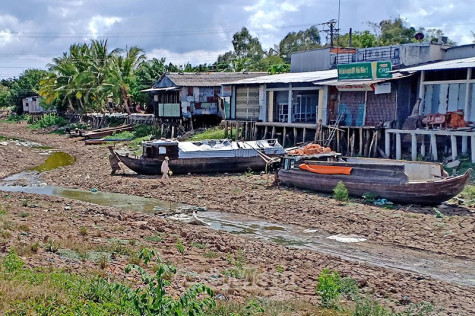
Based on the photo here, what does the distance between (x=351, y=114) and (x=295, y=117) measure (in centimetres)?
421

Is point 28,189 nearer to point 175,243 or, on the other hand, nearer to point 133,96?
point 175,243

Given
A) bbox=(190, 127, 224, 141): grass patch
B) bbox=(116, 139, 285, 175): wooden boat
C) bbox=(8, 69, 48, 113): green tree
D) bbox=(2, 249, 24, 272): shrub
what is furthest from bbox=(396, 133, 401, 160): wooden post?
bbox=(8, 69, 48, 113): green tree

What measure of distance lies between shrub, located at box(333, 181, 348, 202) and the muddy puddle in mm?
3388

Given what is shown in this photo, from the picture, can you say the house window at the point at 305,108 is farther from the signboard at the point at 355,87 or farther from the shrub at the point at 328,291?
the shrub at the point at 328,291

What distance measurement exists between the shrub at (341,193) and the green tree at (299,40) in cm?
5413

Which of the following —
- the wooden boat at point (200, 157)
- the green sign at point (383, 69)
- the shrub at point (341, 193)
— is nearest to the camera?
the shrub at point (341, 193)

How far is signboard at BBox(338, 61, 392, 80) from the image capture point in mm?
25625

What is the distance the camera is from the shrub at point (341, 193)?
65.4 feet

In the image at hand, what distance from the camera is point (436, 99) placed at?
25109 mm

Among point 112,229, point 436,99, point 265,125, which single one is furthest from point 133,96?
point 112,229

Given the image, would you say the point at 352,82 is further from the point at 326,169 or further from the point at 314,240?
the point at 314,240

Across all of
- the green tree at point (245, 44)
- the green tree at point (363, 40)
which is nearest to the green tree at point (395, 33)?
the green tree at point (363, 40)

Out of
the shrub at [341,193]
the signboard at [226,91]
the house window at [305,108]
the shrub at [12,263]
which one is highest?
the signboard at [226,91]

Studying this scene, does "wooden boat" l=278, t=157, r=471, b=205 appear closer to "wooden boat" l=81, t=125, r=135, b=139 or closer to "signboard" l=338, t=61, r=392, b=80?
"signboard" l=338, t=61, r=392, b=80
